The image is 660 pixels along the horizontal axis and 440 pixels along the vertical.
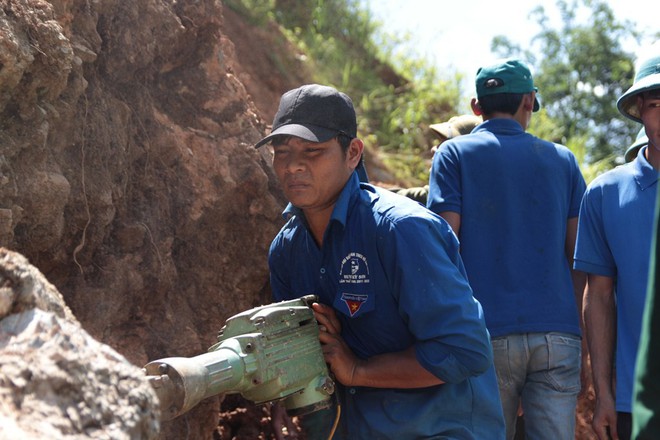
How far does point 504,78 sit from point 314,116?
1.31 m

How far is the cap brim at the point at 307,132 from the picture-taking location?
2959 mm

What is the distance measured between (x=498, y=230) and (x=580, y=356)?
0.66 meters

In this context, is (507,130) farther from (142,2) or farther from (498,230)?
(142,2)

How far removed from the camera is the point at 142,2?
3.88m

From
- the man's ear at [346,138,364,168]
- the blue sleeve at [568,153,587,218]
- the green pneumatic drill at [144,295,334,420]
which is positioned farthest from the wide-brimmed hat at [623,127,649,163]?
the green pneumatic drill at [144,295,334,420]

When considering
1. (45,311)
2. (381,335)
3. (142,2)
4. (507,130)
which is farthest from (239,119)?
(45,311)

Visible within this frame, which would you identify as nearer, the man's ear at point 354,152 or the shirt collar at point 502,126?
the man's ear at point 354,152

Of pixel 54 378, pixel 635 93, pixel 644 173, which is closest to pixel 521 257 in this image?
pixel 644 173

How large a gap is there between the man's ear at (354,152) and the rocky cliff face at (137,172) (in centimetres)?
106

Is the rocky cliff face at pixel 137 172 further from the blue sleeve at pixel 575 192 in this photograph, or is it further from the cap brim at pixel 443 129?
the blue sleeve at pixel 575 192

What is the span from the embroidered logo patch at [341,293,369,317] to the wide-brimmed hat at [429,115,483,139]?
1.91 metres

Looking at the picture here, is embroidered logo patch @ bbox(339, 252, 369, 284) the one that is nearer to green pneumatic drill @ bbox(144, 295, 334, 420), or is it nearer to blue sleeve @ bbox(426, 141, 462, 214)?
green pneumatic drill @ bbox(144, 295, 334, 420)

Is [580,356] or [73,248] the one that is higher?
[73,248]

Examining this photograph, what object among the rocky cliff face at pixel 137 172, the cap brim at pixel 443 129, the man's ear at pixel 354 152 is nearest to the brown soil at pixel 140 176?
the rocky cliff face at pixel 137 172
